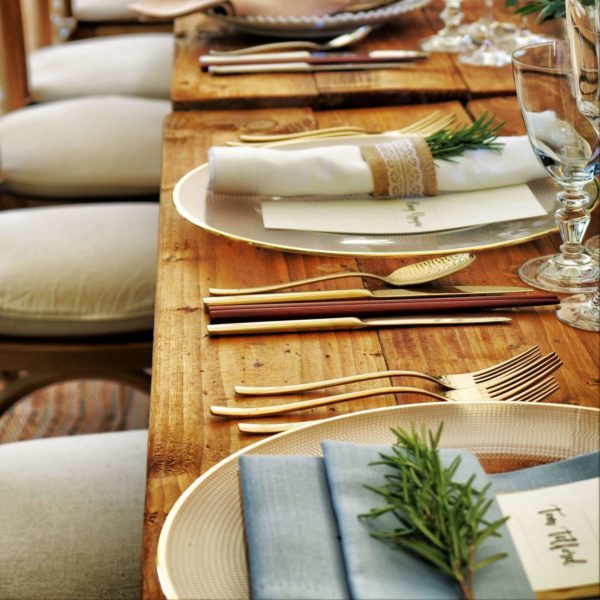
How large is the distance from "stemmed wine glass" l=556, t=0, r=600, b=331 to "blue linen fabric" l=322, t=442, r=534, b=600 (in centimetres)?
28

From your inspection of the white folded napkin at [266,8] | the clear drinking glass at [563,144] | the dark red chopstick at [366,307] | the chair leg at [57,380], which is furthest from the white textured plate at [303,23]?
the dark red chopstick at [366,307]

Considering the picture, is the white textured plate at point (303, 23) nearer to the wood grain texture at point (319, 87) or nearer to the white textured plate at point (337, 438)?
the wood grain texture at point (319, 87)

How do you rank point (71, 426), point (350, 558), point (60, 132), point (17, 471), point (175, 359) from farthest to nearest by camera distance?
point (71, 426) < point (60, 132) < point (17, 471) < point (175, 359) < point (350, 558)

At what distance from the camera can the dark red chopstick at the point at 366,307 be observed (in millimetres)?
768

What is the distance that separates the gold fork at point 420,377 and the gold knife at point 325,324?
71 mm

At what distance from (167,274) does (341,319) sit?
178 millimetres

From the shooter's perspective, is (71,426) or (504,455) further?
(71,426)

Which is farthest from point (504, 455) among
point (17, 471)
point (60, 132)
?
point (60, 132)

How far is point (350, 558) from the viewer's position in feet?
1.58

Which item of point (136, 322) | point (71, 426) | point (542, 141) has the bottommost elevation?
point (71, 426)

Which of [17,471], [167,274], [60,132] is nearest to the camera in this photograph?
[167,274]

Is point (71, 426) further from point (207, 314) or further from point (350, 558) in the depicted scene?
point (350, 558)

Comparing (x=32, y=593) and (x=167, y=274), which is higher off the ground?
(x=167, y=274)

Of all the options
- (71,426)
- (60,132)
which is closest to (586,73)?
(60,132)
